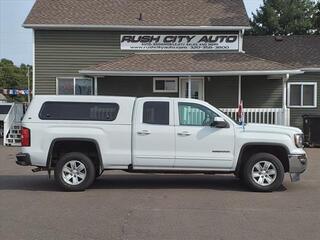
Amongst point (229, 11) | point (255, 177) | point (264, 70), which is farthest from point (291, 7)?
point (255, 177)

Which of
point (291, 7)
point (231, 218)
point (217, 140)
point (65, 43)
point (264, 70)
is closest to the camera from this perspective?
point (231, 218)

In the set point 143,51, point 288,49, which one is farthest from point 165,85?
point 288,49

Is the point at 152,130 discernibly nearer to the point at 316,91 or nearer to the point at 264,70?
the point at 264,70

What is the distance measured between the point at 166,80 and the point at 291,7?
26.5 meters

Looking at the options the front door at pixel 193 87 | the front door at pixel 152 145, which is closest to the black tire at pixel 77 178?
the front door at pixel 152 145

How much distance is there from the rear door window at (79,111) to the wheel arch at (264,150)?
8.54 ft

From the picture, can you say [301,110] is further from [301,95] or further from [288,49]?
[288,49]

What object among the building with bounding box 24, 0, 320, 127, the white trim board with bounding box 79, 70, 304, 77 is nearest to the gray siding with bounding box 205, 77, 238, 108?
the building with bounding box 24, 0, 320, 127

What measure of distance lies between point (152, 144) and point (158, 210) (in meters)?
2.21

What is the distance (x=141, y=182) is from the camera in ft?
40.7

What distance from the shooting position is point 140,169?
1109 cm

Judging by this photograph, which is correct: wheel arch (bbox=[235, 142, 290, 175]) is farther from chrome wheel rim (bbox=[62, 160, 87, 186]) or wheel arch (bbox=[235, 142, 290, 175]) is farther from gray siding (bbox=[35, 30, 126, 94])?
gray siding (bbox=[35, 30, 126, 94])

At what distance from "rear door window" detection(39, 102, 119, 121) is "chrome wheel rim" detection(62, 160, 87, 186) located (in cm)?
90

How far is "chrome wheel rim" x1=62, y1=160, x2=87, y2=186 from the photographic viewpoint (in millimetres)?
11008
